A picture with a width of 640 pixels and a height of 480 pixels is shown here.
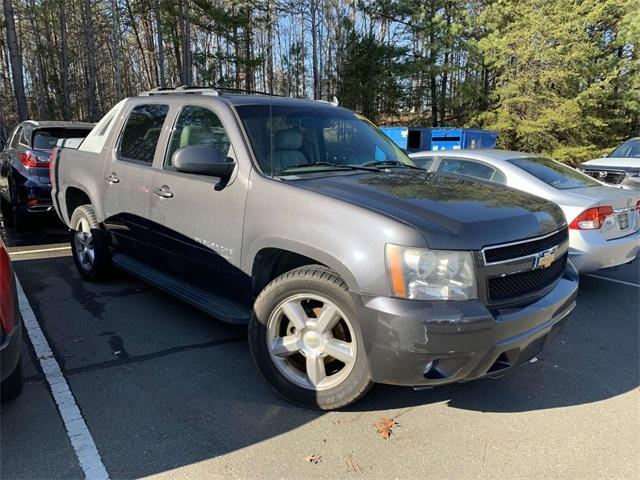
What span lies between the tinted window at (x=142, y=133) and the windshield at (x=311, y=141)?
1.02 m

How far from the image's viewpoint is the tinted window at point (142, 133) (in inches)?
164

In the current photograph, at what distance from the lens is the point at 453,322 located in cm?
238

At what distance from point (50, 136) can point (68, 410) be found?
6.09 m

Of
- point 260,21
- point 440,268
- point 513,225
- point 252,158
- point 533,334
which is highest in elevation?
point 260,21

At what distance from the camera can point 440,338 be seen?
2.39 m

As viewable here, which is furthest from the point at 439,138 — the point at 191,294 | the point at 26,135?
the point at 191,294

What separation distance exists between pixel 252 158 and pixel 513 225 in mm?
1705

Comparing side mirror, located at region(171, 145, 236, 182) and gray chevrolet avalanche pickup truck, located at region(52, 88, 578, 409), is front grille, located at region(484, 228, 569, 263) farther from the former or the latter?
side mirror, located at region(171, 145, 236, 182)

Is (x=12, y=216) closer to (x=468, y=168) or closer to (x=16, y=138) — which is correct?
(x=16, y=138)

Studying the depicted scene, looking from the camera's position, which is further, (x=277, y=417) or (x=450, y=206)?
(x=277, y=417)

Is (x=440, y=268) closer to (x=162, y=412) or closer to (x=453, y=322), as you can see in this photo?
(x=453, y=322)

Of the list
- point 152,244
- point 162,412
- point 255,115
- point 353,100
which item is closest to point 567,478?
point 162,412

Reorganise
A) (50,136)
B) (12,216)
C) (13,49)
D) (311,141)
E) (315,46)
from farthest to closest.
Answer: (315,46) < (13,49) < (12,216) < (50,136) < (311,141)

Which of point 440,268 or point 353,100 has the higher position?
point 353,100
